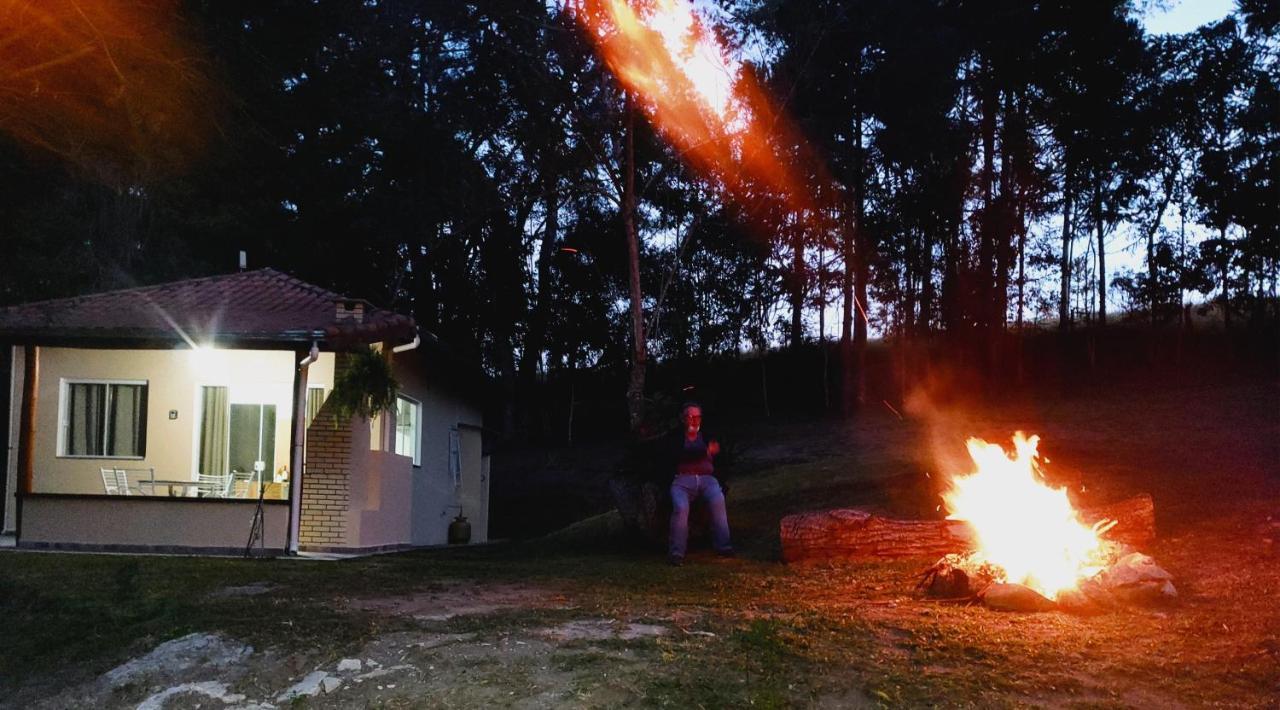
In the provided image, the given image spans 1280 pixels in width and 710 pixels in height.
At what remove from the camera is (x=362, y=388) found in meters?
13.1

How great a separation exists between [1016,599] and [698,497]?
4.50 meters

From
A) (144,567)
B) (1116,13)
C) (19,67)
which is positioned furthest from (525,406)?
(19,67)

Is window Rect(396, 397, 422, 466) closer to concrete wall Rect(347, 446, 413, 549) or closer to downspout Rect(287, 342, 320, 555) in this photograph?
concrete wall Rect(347, 446, 413, 549)

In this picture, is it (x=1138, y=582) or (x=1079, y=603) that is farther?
(x=1138, y=582)

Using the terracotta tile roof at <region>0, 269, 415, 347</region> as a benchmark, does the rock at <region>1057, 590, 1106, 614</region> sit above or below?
below

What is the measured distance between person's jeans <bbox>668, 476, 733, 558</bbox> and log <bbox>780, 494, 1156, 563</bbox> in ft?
2.89

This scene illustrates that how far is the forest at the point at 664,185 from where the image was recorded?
→ 933 centimetres

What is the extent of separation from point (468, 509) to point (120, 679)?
49.1ft

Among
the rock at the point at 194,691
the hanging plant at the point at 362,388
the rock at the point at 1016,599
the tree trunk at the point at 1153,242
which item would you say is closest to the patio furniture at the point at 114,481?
the hanging plant at the point at 362,388

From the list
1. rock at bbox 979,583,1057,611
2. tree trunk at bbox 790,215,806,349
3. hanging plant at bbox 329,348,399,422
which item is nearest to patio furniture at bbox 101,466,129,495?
hanging plant at bbox 329,348,399,422

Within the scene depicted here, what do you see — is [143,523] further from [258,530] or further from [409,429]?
[409,429]

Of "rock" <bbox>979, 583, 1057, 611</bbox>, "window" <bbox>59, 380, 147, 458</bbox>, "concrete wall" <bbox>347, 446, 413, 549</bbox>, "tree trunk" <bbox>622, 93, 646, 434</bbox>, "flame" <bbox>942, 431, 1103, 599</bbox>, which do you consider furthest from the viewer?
"tree trunk" <bbox>622, 93, 646, 434</bbox>

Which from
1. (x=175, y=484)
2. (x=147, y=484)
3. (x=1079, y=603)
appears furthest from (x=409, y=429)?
(x=1079, y=603)

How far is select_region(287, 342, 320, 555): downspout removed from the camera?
12414 mm
